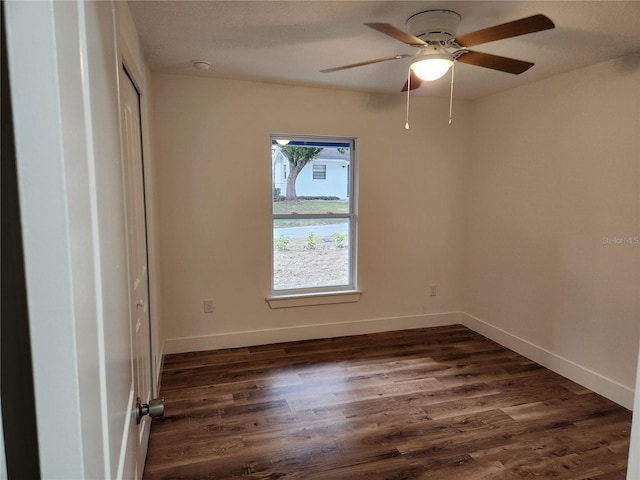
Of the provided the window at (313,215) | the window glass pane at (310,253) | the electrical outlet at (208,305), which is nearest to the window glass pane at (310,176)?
the window at (313,215)

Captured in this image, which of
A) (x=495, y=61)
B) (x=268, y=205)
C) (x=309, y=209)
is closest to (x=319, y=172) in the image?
(x=309, y=209)

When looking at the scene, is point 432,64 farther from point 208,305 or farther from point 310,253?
point 208,305

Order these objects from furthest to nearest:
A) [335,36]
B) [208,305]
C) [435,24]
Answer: [208,305], [335,36], [435,24]

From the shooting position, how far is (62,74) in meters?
0.42

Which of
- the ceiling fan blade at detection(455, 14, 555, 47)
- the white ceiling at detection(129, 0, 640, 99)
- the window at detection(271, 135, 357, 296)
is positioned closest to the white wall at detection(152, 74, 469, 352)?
the window at detection(271, 135, 357, 296)

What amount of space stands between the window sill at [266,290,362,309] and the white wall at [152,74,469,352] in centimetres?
8

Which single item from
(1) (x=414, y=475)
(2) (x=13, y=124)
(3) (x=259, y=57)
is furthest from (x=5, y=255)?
(3) (x=259, y=57)

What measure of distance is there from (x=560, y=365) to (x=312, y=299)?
2.16m

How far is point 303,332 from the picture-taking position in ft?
12.5

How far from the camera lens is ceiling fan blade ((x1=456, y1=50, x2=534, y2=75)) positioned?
2.07 meters

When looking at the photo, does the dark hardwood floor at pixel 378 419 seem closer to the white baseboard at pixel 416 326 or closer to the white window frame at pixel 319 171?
the white baseboard at pixel 416 326

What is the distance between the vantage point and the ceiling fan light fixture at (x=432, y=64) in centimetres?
204

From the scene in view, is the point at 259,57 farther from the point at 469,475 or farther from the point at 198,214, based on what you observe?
the point at 469,475

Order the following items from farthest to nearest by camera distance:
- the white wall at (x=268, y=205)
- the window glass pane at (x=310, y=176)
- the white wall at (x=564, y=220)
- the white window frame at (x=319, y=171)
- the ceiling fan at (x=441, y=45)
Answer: the white window frame at (x=319, y=171), the window glass pane at (x=310, y=176), the white wall at (x=268, y=205), the white wall at (x=564, y=220), the ceiling fan at (x=441, y=45)
